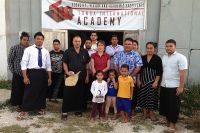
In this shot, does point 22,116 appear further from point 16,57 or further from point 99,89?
point 99,89

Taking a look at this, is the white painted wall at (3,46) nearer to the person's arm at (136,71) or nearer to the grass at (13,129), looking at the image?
the grass at (13,129)

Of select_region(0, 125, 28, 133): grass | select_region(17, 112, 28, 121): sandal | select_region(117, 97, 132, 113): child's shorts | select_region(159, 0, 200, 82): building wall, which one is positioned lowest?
select_region(0, 125, 28, 133): grass

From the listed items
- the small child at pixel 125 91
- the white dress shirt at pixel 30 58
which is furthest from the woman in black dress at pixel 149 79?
the white dress shirt at pixel 30 58

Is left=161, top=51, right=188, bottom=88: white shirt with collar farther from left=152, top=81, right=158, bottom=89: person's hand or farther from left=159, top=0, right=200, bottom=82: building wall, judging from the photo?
left=159, top=0, right=200, bottom=82: building wall

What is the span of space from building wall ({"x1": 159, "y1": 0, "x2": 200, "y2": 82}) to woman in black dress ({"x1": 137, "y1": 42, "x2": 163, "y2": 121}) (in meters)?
2.43

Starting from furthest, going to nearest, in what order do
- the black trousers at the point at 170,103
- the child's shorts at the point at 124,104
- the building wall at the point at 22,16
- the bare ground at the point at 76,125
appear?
the building wall at the point at 22,16
the child's shorts at the point at 124,104
the bare ground at the point at 76,125
the black trousers at the point at 170,103

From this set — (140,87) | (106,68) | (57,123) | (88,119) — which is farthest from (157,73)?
(57,123)

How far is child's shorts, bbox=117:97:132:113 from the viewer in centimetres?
620

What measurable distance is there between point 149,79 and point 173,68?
0.63 metres

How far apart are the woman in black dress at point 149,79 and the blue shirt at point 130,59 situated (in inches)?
4.6

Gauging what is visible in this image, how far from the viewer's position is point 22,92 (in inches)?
265

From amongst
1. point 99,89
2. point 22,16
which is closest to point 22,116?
point 99,89

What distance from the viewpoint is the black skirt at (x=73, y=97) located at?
6293 millimetres

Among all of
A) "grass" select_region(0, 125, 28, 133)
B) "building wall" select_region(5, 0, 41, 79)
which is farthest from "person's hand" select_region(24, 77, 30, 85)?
"building wall" select_region(5, 0, 41, 79)
